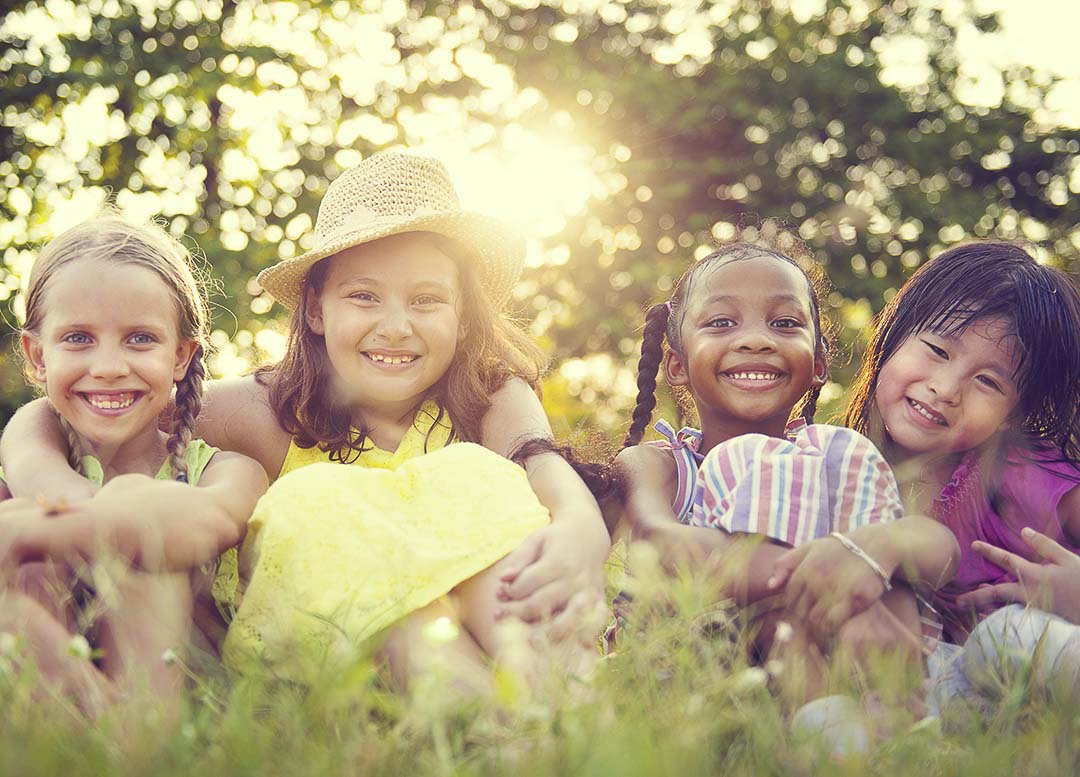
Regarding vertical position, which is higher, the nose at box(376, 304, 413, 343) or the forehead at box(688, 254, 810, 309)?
the forehead at box(688, 254, 810, 309)

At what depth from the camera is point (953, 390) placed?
2850 mm

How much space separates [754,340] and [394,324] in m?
1.04

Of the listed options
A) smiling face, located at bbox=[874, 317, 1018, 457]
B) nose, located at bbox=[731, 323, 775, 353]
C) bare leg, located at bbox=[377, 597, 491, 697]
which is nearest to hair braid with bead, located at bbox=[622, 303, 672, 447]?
nose, located at bbox=[731, 323, 775, 353]

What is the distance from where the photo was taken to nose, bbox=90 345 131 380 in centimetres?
263

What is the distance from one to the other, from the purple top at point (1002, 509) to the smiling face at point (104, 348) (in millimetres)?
2107

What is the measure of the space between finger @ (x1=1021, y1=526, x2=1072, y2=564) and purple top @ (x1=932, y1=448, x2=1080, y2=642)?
0.18m

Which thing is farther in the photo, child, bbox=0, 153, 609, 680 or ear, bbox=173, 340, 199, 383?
ear, bbox=173, 340, 199, 383

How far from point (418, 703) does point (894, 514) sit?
4.72 ft

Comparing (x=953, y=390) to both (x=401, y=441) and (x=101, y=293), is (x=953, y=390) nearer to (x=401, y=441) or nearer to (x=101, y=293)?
Answer: (x=401, y=441)

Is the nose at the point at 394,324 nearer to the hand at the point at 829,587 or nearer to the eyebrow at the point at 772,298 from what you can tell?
the eyebrow at the point at 772,298

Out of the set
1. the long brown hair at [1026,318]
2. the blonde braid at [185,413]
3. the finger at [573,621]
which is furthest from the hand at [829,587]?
the blonde braid at [185,413]

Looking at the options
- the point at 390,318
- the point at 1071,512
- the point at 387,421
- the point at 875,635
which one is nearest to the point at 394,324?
the point at 390,318

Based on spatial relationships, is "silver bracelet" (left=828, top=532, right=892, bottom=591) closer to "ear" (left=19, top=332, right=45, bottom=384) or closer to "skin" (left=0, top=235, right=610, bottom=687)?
"skin" (left=0, top=235, right=610, bottom=687)

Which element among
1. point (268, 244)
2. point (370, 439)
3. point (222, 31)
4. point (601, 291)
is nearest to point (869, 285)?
point (601, 291)
